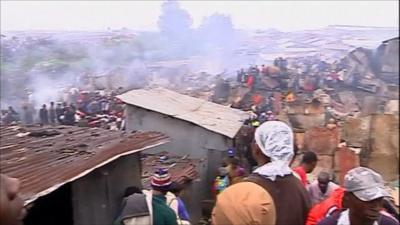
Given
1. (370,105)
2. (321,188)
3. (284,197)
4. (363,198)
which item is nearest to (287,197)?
(284,197)

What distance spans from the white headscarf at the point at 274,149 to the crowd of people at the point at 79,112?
4.16 m

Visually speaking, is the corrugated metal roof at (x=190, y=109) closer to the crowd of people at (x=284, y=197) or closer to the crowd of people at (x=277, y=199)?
the crowd of people at (x=277, y=199)

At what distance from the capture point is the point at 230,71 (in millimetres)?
8172

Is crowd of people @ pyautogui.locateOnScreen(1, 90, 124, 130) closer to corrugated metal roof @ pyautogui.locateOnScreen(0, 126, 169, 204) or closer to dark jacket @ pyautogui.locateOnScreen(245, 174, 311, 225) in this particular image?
corrugated metal roof @ pyautogui.locateOnScreen(0, 126, 169, 204)

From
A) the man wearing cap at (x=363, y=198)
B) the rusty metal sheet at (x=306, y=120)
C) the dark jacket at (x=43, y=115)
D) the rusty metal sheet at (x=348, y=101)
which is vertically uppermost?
the man wearing cap at (x=363, y=198)

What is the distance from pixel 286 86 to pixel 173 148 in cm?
285

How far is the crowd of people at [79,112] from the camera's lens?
652 cm

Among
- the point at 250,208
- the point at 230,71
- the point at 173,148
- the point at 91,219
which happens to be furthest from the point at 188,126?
the point at 250,208

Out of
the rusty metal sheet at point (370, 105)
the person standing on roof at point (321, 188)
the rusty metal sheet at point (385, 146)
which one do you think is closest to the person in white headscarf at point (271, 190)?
the person standing on roof at point (321, 188)

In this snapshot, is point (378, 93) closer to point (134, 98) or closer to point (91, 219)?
point (134, 98)

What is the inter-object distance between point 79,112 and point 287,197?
192 inches

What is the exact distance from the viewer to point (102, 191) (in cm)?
380

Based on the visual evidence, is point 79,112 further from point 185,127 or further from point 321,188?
point 321,188

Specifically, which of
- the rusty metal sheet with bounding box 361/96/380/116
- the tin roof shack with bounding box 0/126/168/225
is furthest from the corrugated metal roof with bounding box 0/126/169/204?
the rusty metal sheet with bounding box 361/96/380/116
